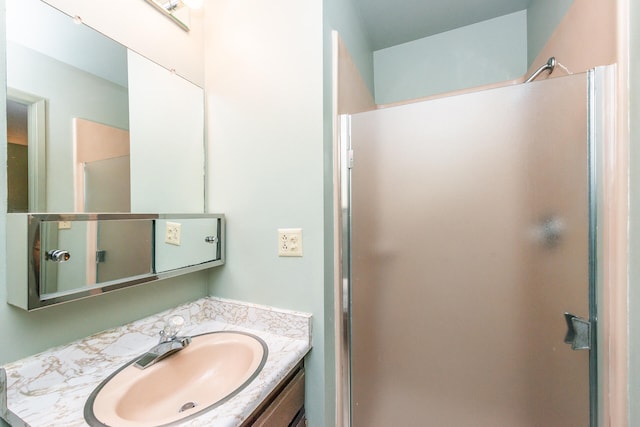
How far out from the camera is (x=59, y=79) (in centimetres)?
74

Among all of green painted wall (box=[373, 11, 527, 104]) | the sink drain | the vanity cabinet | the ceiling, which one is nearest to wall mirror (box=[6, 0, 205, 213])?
the sink drain

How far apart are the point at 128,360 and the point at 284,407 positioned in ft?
1.78

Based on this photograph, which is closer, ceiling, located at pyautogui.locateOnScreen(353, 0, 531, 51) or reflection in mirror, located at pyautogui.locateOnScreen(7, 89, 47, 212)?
reflection in mirror, located at pyautogui.locateOnScreen(7, 89, 47, 212)

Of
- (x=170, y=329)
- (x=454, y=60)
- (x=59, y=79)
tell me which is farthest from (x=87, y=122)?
(x=454, y=60)

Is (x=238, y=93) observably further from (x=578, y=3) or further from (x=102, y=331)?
(x=578, y=3)

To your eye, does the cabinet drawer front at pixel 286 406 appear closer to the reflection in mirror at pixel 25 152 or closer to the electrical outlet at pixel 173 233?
the electrical outlet at pixel 173 233

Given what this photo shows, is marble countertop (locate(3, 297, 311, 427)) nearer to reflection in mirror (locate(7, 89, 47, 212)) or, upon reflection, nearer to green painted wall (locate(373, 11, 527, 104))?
reflection in mirror (locate(7, 89, 47, 212))

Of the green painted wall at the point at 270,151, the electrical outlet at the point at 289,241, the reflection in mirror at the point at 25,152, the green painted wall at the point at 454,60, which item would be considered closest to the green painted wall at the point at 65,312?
the reflection in mirror at the point at 25,152

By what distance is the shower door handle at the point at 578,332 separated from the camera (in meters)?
0.80

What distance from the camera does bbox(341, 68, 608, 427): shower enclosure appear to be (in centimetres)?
83

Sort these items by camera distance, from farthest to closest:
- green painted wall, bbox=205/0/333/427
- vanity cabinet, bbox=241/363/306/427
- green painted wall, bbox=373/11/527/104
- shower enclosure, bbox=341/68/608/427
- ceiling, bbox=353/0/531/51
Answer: green painted wall, bbox=373/11/527/104, ceiling, bbox=353/0/531/51, green painted wall, bbox=205/0/333/427, shower enclosure, bbox=341/68/608/427, vanity cabinet, bbox=241/363/306/427

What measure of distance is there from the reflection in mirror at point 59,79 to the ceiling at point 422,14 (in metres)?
1.29

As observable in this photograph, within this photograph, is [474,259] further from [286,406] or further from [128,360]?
[128,360]

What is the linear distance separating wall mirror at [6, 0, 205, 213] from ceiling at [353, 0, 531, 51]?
3.91 ft
